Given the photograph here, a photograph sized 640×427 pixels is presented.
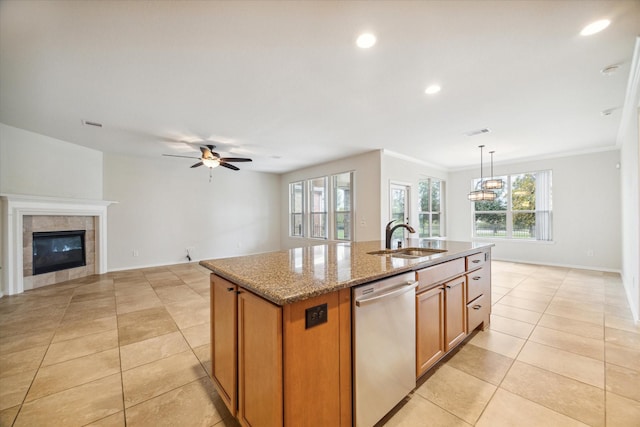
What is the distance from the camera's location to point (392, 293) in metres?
1.45

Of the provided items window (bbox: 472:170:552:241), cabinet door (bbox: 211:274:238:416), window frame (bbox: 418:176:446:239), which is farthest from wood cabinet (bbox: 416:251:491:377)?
window (bbox: 472:170:552:241)

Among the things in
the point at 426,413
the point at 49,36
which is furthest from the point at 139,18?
the point at 426,413

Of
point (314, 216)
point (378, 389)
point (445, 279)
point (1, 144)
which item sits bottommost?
point (378, 389)

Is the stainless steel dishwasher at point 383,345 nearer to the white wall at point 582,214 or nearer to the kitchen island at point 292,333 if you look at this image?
the kitchen island at point 292,333

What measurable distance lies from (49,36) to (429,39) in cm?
300

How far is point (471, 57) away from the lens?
7.23 ft

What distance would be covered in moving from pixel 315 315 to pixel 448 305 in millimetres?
1409

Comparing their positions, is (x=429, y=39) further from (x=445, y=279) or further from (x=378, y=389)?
(x=378, y=389)

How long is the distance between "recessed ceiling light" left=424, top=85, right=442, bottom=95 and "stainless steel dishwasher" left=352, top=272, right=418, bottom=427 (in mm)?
2164

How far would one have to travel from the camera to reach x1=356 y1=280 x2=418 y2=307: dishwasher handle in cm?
130

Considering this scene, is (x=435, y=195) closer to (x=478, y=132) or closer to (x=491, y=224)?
(x=491, y=224)

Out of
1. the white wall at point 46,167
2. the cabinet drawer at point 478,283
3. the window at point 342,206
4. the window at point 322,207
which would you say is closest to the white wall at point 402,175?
the window at point 322,207

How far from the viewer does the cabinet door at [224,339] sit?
56.2 inches

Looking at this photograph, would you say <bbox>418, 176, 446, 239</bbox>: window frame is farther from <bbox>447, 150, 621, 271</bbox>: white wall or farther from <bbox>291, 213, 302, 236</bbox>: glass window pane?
<bbox>291, 213, 302, 236</bbox>: glass window pane
